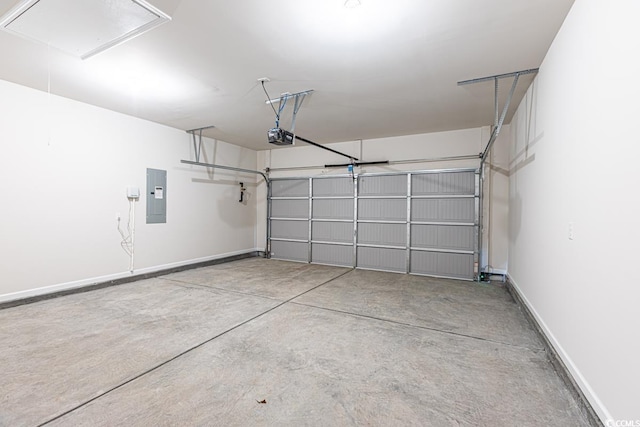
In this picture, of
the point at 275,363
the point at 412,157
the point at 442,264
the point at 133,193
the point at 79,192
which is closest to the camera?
the point at 275,363

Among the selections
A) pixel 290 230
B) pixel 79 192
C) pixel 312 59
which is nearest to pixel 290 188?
pixel 290 230

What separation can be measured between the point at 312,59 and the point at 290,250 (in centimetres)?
498

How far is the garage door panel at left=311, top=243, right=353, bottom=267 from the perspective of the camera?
21.4ft

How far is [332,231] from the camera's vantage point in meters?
6.70

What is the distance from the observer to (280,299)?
4.02 metres

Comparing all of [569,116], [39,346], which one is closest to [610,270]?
[569,116]

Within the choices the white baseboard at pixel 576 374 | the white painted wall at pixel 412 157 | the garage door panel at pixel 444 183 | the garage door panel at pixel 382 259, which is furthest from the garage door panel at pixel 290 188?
the white baseboard at pixel 576 374

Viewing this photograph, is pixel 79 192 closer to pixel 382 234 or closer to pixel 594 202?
pixel 382 234

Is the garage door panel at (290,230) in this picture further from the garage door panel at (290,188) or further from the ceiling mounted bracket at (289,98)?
the ceiling mounted bracket at (289,98)

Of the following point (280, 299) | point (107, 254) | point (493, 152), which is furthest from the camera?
point (493, 152)

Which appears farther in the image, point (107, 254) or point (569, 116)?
point (107, 254)

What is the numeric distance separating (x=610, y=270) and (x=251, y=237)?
686 centimetres

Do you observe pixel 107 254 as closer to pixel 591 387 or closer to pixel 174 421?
pixel 174 421

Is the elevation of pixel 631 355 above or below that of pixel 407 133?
below
